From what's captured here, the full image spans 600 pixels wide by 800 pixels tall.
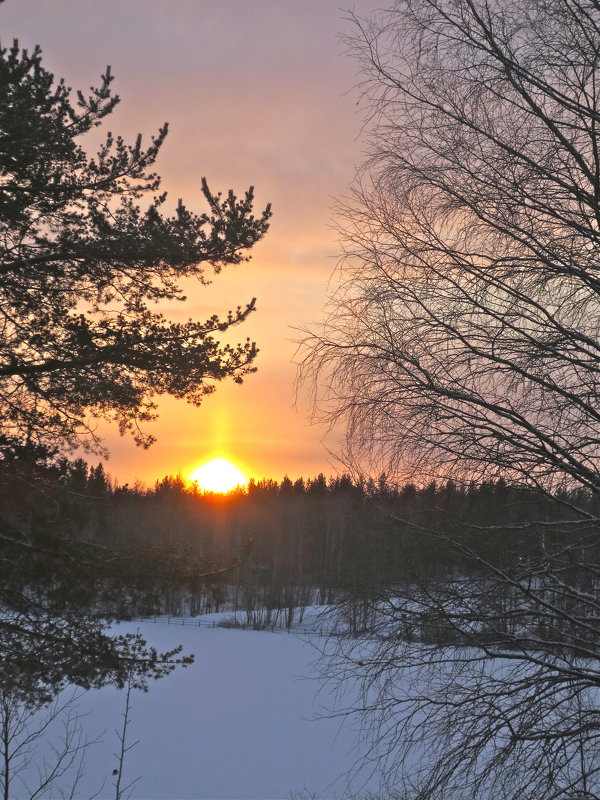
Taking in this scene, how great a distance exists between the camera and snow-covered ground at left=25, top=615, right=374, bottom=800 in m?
13.0

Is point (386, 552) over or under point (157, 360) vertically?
under

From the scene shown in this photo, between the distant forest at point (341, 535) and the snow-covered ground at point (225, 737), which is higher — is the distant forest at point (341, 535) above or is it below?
Result: above

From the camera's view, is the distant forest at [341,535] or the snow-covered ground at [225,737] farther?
the snow-covered ground at [225,737]

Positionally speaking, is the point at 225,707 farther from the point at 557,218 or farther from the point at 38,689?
the point at 557,218

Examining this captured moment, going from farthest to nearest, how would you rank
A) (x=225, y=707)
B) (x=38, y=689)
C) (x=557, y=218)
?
(x=225, y=707)
(x=38, y=689)
(x=557, y=218)

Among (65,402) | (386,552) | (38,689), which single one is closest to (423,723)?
(386,552)

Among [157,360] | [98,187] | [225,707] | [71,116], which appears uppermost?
[71,116]

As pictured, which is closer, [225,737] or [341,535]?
[341,535]

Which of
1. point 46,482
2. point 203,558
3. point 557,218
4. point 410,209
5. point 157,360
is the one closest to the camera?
point 557,218

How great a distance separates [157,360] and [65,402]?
1.11 metres

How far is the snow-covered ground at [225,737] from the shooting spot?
512 inches

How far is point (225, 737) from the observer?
1708cm

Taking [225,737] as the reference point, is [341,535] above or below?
above

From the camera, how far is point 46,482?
7.65 m
